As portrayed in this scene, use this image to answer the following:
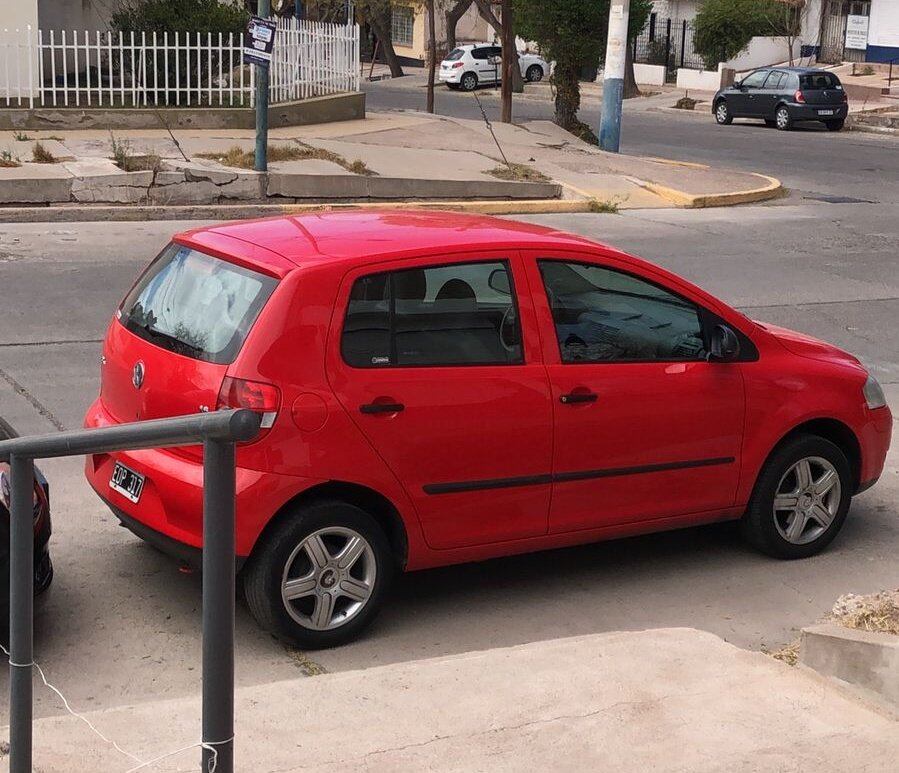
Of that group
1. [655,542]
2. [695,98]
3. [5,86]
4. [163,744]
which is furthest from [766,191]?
[695,98]

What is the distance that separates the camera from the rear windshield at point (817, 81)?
35406mm

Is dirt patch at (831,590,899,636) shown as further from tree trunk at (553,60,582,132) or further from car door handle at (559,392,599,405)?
tree trunk at (553,60,582,132)

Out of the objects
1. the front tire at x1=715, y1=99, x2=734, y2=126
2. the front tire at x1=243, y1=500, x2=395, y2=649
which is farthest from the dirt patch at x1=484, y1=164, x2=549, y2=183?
the front tire at x1=715, y1=99, x2=734, y2=126

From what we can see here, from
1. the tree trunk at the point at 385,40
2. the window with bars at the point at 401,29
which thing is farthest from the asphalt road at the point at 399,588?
the window with bars at the point at 401,29

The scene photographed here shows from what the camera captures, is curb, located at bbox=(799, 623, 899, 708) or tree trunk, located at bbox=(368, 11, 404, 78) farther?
tree trunk, located at bbox=(368, 11, 404, 78)

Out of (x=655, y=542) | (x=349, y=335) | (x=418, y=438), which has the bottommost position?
(x=655, y=542)

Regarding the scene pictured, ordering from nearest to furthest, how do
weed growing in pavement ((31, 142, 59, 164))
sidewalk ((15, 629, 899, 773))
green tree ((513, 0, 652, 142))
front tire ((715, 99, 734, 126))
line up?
sidewalk ((15, 629, 899, 773)), weed growing in pavement ((31, 142, 59, 164)), green tree ((513, 0, 652, 142)), front tire ((715, 99, 734, 126))

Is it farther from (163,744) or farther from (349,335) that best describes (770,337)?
(163,744)

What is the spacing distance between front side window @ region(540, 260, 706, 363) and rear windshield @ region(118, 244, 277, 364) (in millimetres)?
1294

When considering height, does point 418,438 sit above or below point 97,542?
above

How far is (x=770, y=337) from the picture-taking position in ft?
21.0

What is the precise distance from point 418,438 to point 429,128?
712 inches

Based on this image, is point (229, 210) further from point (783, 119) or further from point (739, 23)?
point (739, 23)

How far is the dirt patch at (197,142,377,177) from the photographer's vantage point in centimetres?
1769
